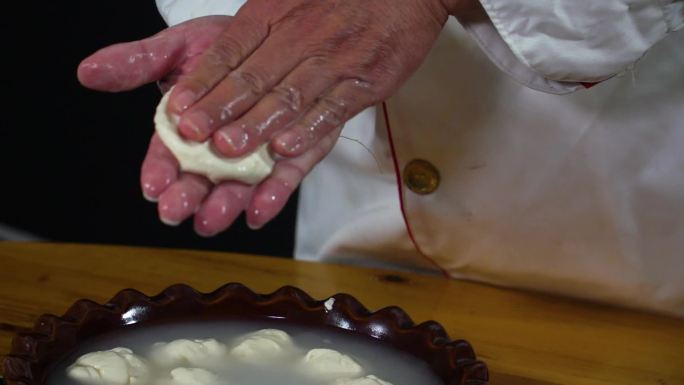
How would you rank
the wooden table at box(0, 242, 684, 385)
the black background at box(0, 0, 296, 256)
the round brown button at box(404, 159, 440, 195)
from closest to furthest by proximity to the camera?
the wooden table at box(0, 242, 684, 385)
the round brown button at box(404, 159, 440, 195)
the black background at box(0, 0, 296, 256)

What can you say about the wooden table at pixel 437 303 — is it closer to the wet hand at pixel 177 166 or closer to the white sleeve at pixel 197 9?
the wet hand at pixel 177 166

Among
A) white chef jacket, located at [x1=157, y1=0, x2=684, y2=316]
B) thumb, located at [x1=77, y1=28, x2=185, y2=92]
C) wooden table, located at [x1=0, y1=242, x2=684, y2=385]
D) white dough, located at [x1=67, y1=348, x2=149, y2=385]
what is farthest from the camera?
white chef jacket, located at [x1=157, y1=0, x2=684, y2=316]

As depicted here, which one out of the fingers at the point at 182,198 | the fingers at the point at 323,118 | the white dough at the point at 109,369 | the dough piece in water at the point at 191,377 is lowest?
the white dough at the point at 109,369

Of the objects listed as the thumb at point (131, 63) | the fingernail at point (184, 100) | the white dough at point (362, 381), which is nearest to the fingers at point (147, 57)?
the thumb at point (131, 63)

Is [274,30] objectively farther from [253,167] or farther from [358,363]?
[358,363]

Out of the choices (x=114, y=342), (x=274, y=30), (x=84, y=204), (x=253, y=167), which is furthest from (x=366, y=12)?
(x=84, y=204)

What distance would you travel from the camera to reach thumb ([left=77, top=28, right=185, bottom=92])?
1.25 metres

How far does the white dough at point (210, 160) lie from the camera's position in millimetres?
1153

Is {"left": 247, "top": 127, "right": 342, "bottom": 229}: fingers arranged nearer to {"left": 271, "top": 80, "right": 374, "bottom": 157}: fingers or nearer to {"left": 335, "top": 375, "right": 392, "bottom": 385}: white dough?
{"left": 271, "top": 80, "right": 374, "bottom": 157}: fingers

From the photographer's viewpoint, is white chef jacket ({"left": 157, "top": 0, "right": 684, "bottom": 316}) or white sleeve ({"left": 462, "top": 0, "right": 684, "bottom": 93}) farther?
white chef jacket ({"left": 157, "top": 0, "right": 684, "bottom": 316})

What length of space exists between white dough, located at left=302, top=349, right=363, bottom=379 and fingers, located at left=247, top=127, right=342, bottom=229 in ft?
0.49

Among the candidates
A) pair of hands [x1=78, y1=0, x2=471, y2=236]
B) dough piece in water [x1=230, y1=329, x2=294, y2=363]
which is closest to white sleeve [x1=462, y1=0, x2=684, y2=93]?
pair of hands [x1=78, y1=0, x2=471, y2=236]

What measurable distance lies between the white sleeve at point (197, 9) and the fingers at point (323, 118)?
554mm

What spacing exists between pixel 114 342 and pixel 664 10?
717mm
